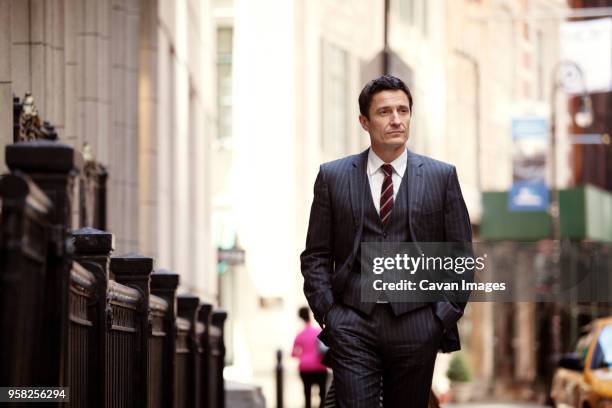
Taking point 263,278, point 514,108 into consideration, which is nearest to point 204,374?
point 263,278

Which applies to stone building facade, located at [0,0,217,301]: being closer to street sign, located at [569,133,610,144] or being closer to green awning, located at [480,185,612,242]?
green awning, located at [480,185,612,242]

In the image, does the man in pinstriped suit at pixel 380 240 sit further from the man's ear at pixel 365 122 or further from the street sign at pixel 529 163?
the street sign at pixel 529 163

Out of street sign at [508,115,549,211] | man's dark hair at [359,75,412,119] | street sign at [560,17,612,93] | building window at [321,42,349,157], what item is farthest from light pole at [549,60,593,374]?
man's dark hair at [359,75,412,119]

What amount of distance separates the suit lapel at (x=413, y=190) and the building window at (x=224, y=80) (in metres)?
30.7

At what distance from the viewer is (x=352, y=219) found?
8.10 m

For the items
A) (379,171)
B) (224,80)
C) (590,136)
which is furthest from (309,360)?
(590,136)

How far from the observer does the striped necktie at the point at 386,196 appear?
8.05 metres

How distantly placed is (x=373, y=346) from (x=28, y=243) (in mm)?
2245

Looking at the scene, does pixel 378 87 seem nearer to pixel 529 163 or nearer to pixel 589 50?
pixel 529 163

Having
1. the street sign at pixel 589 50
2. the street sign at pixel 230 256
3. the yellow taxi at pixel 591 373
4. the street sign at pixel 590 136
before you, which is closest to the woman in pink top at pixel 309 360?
the street sign at pixel 230 256

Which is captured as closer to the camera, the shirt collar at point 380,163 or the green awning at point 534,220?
the shirt collar at point 380,163

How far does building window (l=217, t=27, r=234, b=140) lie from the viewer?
38781 mm

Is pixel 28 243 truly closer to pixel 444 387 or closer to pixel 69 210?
pixel 69 210

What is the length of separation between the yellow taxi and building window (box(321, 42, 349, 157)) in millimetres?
23477
